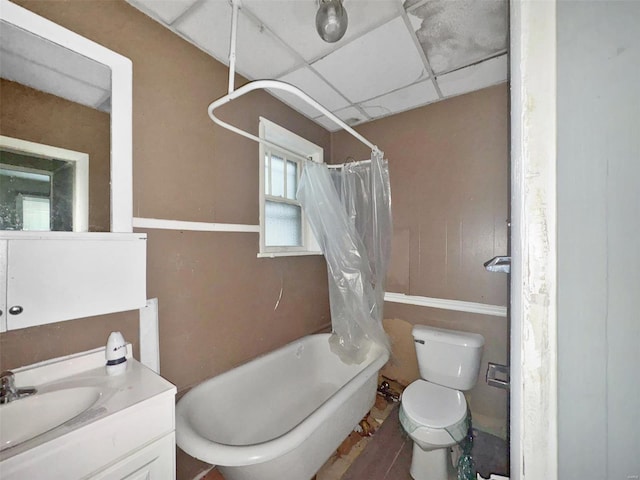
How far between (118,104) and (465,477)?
2394 millimetres

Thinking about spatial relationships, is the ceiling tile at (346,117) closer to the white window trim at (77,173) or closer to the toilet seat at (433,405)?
the white window trim at (77,173)

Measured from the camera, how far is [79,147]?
972 mm

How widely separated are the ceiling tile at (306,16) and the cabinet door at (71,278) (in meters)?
1.21

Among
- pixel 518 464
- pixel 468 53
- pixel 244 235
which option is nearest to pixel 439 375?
pixel 518 464

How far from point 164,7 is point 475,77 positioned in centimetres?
188

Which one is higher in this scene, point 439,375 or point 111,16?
point 111,16

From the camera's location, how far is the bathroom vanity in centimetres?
63

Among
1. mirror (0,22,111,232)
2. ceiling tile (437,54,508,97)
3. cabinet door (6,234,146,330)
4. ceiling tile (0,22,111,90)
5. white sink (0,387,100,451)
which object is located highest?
ceiling tile (437,54,508,97)

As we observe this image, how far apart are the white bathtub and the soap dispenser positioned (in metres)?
0.34

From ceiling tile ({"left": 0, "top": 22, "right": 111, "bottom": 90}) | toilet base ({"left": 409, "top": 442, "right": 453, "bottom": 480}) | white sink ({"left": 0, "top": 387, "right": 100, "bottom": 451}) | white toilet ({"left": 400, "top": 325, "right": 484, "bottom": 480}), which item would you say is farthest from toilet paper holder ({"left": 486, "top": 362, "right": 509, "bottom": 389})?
ceiling tile ({"left": 0, "top": 22, "right": 111, "bottom": 90})

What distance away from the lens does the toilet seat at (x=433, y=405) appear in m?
1.30

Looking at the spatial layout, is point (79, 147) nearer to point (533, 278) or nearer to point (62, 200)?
point (62, 200)

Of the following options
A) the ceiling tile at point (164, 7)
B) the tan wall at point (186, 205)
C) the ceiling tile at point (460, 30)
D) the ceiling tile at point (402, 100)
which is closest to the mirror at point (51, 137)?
the tan wall at point (186, 205)

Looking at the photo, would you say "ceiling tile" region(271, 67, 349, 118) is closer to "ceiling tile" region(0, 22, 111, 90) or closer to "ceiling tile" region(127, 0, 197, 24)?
"ceiling tile" region(127, 0, 197, 24)
